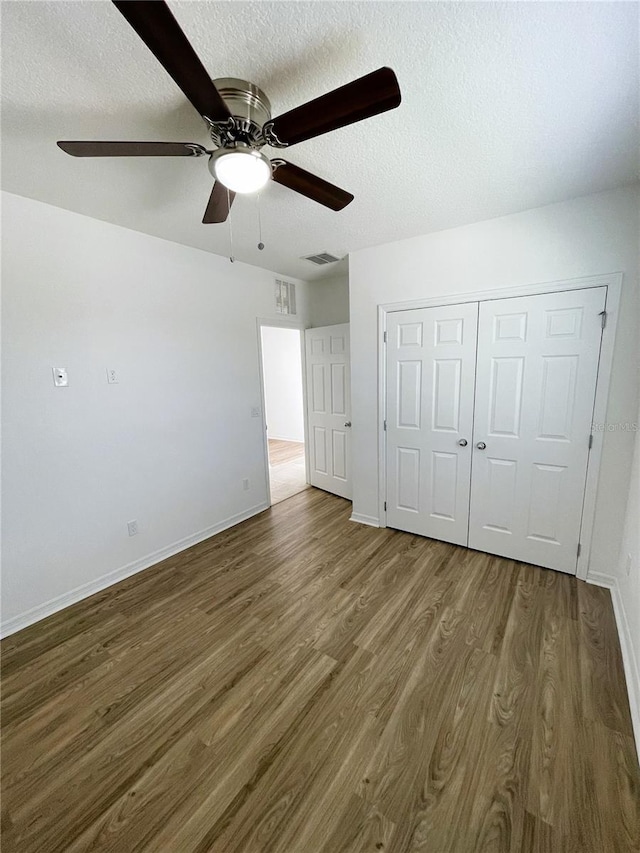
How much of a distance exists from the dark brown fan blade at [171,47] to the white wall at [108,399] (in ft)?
5.60

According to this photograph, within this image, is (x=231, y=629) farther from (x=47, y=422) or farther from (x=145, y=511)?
(x=47, y=422)

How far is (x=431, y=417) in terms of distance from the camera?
2.87 m

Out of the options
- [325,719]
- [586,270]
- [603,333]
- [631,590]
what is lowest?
[325,719]

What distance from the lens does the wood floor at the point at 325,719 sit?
3.81 feet

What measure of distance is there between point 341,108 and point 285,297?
286 centimetres

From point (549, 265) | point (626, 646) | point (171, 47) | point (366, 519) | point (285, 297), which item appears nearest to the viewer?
point (171, 47)

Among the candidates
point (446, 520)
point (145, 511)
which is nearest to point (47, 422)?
point (145, 511)

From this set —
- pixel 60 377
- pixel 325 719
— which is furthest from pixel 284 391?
pixel 325 719

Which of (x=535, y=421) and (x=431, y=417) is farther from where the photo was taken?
(x=431, y=417)

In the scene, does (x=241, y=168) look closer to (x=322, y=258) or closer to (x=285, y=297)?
(x=322, y=258)

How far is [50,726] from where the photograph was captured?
152 centimetres

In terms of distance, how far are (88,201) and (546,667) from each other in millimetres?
3725

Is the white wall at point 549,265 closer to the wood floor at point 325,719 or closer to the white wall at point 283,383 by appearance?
the wood floor at point 325,719

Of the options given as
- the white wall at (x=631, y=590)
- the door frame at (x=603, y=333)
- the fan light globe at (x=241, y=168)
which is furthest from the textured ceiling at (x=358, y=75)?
the white wall at (x=631, y=590)
